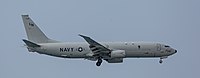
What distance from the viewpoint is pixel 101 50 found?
9406cm

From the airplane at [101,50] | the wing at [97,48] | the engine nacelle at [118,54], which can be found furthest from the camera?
the airplane at [101,50]

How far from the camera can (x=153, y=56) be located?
95188 mm

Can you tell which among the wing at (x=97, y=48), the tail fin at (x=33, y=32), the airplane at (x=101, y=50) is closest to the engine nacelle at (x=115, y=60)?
the airplane at (x=101, y=50)

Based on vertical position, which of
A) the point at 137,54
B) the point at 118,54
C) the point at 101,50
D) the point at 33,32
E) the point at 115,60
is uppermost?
the point at 33,32

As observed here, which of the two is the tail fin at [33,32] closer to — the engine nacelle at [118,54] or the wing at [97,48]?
the wing at [97,48]

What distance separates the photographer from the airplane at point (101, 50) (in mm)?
93750

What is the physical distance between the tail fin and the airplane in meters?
0.67

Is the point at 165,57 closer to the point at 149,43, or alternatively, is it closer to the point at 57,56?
the point at 149,43

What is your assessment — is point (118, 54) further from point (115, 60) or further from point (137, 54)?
point (115, 60)

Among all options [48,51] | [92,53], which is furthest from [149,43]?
[48,51]

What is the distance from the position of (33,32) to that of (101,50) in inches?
448

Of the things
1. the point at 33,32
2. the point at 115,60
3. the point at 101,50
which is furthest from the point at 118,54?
the point at 33,32

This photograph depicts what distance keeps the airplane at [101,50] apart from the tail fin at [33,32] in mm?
665

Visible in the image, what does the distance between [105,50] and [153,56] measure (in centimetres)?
690
